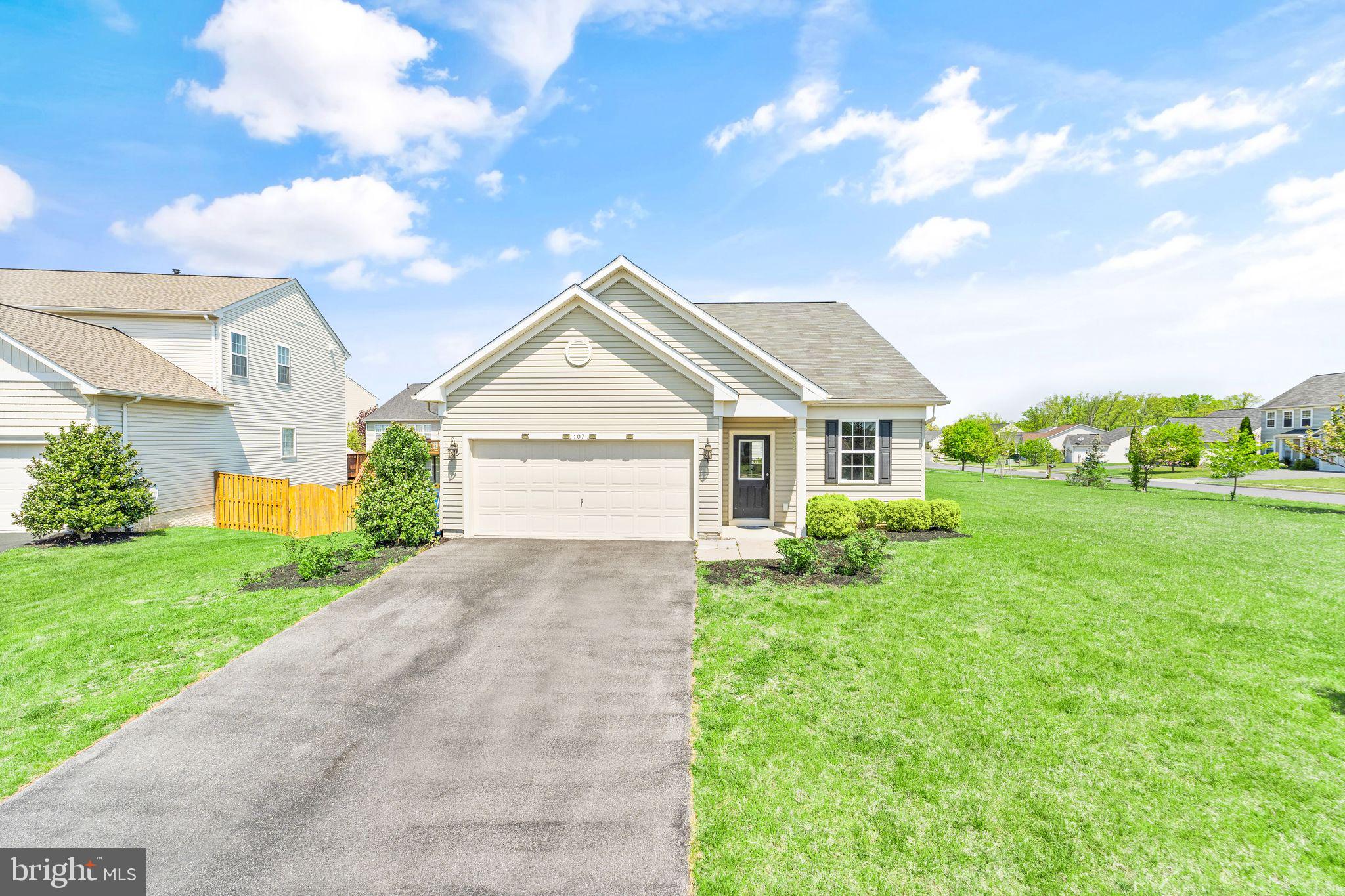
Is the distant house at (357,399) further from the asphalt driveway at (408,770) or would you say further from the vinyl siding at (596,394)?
the asphalt driveway at (408,770)

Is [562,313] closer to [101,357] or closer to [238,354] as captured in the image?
[101,357]

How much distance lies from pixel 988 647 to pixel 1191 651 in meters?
2.43

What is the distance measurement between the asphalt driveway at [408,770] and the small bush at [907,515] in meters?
8.32

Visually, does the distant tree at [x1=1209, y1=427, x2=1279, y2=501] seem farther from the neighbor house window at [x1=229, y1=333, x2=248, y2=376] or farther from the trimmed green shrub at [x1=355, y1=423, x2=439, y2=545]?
the neighbor house window at [x1=229, y1=333, x2=248, y2=376]

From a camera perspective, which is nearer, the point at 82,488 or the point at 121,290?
the point at 82,488

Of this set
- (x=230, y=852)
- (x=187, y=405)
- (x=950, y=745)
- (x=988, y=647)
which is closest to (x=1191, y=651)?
(x=988, y=647)

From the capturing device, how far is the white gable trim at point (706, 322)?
491 inches

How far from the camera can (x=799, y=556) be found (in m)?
9.37

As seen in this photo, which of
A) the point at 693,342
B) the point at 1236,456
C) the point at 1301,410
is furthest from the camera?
the point at 1301,410

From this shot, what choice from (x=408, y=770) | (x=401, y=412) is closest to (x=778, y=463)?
(x=408, y=770)

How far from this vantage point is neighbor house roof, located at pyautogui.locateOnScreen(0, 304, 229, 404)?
44.1 ft

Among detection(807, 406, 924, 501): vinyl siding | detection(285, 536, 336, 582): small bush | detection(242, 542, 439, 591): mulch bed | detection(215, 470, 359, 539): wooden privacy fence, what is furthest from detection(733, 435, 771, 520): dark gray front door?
detection(215, 470, 359, 539): wooden privacy fence

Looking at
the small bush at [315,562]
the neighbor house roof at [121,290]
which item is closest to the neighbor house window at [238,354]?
the neighbor house roof at [121,290]

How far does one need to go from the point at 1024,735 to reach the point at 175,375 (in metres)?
23.0
